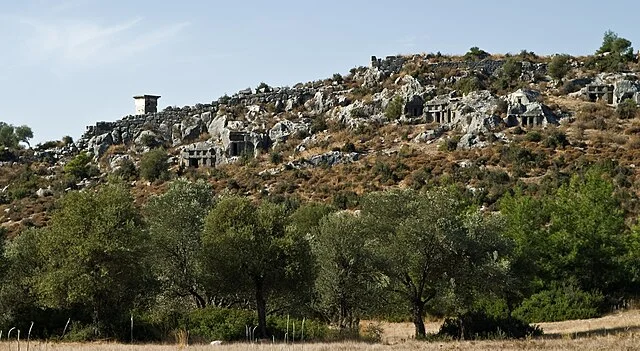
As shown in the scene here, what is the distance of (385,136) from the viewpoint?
90562mm

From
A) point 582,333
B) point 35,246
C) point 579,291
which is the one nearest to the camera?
point 582,333

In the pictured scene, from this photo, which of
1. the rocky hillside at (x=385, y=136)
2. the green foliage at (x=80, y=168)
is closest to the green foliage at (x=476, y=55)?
the rocky hillside at (x=385, y=136)

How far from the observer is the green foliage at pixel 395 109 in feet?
309

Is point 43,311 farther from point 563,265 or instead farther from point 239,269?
point 563,265

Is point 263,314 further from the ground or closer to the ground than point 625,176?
closer to the ground

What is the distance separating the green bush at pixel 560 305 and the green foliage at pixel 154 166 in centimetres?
5624

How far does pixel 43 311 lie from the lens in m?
33.3

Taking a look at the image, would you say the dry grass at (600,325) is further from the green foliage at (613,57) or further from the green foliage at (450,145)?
the green foliage at (613,57)

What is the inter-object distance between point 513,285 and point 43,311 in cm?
2088

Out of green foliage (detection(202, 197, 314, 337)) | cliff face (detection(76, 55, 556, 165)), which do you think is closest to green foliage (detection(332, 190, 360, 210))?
cliff face (detection(76, 55, 556, 165))

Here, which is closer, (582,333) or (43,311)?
(582,333)

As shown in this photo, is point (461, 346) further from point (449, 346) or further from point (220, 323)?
point (220, 323)

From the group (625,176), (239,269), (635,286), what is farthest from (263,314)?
(625,176)

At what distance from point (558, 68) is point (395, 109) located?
21482 millimetres
